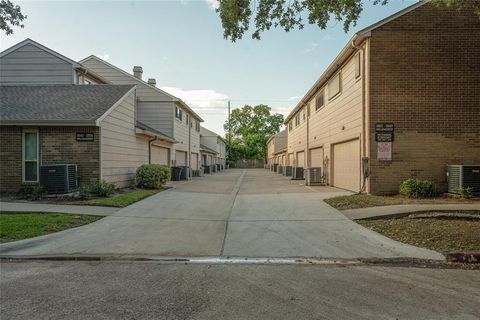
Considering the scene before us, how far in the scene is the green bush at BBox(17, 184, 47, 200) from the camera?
12.1 m

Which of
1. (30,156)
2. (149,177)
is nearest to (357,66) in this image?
(149,177)

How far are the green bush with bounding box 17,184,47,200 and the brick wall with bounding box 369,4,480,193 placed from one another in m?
11.5

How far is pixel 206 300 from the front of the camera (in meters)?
4.22

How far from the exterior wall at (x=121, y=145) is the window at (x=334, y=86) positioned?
986cm

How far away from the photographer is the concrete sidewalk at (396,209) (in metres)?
9.37

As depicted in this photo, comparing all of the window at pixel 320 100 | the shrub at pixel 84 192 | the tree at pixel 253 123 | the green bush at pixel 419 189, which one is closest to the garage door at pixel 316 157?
the window at pixel 320 100

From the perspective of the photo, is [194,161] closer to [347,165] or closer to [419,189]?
[347,165]

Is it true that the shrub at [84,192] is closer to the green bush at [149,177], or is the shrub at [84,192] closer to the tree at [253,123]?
the green bush at [149,177]

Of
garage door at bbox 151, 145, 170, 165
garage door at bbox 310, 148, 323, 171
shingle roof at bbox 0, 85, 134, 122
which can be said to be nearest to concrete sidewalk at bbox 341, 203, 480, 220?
shingle roof at bbox 0, 85, 134, 122

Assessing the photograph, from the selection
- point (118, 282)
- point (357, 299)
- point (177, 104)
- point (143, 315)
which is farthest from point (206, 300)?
Result: point (177, 104)

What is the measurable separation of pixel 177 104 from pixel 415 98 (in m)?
17.2

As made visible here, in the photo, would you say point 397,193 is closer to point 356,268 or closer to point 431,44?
point 431,44

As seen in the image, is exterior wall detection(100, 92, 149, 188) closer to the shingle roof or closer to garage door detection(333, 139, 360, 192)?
the shingle roof

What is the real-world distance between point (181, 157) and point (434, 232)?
23350mm
